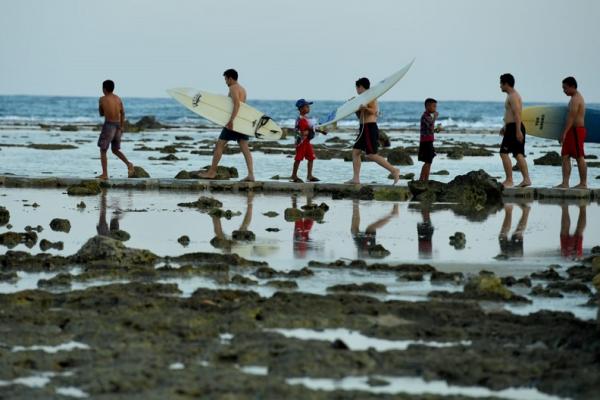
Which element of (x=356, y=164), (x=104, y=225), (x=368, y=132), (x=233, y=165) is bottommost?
(x=233, y=165)

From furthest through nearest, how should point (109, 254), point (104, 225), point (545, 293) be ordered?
point (104, 225), point (109, 254), point (545, 293)

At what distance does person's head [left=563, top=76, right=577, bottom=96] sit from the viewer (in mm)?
20859

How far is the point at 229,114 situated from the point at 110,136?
2.48 meters

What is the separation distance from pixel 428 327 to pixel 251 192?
13110 mm

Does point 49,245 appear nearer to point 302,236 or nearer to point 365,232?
point 302,236

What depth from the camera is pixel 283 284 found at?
1138 cm

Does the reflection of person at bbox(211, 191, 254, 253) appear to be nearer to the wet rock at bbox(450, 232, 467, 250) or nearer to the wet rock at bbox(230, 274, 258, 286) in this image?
the wet rock at bbox(230, 274, 258, 286)

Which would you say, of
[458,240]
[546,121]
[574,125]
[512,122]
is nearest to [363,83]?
[512,122]

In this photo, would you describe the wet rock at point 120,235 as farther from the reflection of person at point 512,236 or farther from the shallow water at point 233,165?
the shallow water at point 233,165

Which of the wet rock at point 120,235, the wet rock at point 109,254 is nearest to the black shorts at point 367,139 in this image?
the wet rock at point 120,235

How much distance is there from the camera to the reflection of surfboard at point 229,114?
23547 mm

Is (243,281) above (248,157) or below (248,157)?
below

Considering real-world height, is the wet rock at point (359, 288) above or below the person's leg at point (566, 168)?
below

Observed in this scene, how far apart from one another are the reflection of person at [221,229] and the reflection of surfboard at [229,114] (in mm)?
2958
